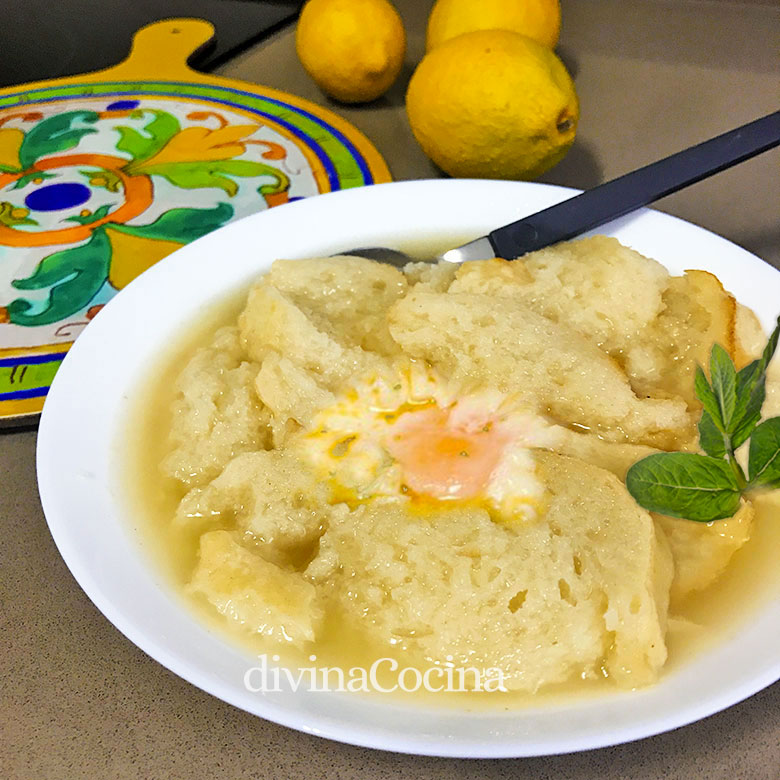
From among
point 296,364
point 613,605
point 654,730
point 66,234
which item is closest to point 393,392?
point 296,364

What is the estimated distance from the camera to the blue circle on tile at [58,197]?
56.2 inches

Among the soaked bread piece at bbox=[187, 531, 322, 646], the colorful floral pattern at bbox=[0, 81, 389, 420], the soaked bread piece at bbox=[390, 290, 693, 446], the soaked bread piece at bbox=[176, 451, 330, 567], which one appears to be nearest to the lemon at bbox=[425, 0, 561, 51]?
the colorful floral pattern at bbox=[0, 81, 389, 420]

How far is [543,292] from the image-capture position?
996 millimetres

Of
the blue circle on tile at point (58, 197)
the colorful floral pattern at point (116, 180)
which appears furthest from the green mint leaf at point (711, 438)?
the blue circle on tile at point (58, 197)

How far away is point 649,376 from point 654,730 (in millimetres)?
462

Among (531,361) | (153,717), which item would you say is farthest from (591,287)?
(153,717)

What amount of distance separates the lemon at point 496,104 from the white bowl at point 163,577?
0.09 metres

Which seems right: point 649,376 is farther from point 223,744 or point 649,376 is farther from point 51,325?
point 51,325

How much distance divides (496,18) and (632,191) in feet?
1.68

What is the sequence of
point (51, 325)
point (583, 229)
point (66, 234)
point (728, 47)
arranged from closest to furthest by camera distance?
point (583, 229) → point (51, 325) → point (66, 234) → point (728, 47)

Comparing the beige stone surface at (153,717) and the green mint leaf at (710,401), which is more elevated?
the green mint leaf at (710,401)

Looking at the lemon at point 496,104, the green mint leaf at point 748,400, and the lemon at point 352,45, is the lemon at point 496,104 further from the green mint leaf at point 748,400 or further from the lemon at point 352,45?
the green mint leaf at point 748,400

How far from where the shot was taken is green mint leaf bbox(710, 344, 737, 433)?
1.97 feet

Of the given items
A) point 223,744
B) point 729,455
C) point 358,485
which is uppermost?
point 729,455
